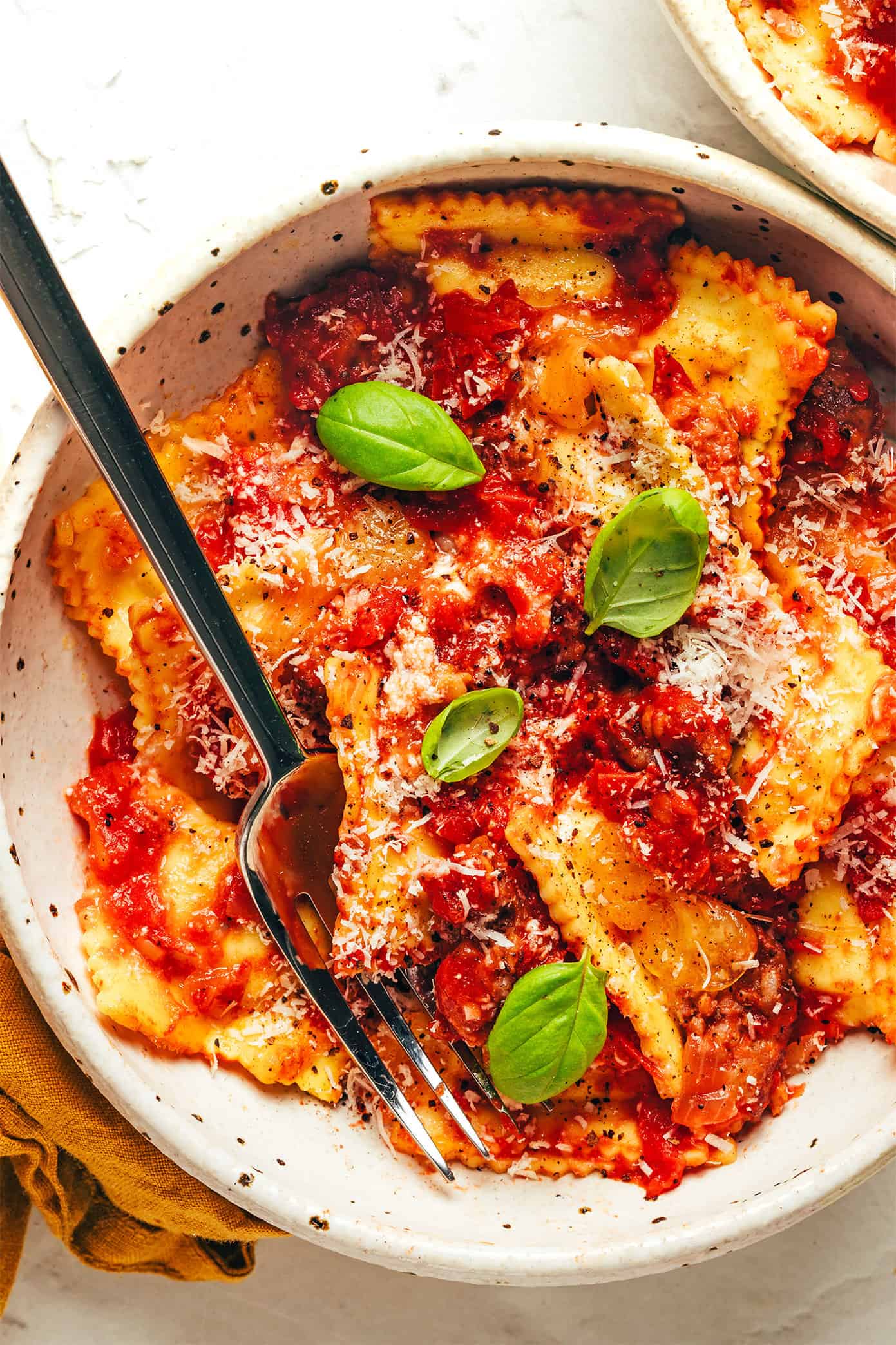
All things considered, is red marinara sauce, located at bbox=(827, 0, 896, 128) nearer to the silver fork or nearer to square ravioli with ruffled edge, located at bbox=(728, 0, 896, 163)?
square ravioli with ruffled edge, located at bbox=(728, 0, 896, 163)

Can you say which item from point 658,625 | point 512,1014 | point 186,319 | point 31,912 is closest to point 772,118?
point 658,625

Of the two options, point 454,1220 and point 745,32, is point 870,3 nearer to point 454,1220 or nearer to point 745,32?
point 745,32

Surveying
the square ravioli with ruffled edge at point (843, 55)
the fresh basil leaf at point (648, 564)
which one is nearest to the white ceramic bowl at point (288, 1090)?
the square ravioli with ruffled edge at point (843, 55)

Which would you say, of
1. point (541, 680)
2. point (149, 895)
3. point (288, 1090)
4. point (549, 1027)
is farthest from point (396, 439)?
point (288, 1090)

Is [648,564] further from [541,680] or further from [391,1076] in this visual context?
[391,1076]

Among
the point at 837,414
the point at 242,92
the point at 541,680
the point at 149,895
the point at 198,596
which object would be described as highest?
the point at 242,92

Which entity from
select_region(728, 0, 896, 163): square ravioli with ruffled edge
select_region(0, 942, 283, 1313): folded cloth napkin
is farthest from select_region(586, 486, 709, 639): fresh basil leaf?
select_region(0, 942, 283, 1313): folded cloth napkin
